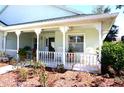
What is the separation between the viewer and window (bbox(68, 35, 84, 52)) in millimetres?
16045

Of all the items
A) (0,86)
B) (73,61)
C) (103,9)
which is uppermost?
(103,9)

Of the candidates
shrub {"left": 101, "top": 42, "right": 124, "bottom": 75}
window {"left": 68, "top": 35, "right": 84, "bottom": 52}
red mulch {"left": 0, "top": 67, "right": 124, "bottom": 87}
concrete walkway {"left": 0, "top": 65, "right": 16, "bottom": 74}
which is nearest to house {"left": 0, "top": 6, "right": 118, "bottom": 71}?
window {"left": 68, "top": 35, "right": 84, "bottom": 52}

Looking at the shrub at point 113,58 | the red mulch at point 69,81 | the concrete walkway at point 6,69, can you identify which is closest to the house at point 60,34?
the shrub at point 113,58

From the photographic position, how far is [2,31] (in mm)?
18453

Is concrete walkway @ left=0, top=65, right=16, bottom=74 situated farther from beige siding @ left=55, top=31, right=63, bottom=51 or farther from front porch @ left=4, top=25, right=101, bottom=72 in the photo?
beige siding @ left=55, top=31, right=63, bottom=51

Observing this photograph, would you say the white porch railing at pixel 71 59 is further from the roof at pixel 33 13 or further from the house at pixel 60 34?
the roof at pixel 33 13

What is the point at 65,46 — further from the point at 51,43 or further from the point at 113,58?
the point at 113,58

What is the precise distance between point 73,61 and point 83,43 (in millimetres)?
1793

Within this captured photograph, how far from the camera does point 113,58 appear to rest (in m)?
11.8

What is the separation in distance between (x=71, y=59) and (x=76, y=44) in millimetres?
2124

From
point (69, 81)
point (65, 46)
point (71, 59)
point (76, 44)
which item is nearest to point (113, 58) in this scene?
point (69, 81)

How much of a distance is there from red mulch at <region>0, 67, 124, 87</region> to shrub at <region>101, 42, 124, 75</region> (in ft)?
2.53

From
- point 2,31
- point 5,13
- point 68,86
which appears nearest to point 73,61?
point 68,86

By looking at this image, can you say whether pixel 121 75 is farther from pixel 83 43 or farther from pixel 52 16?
pixel 52 16
